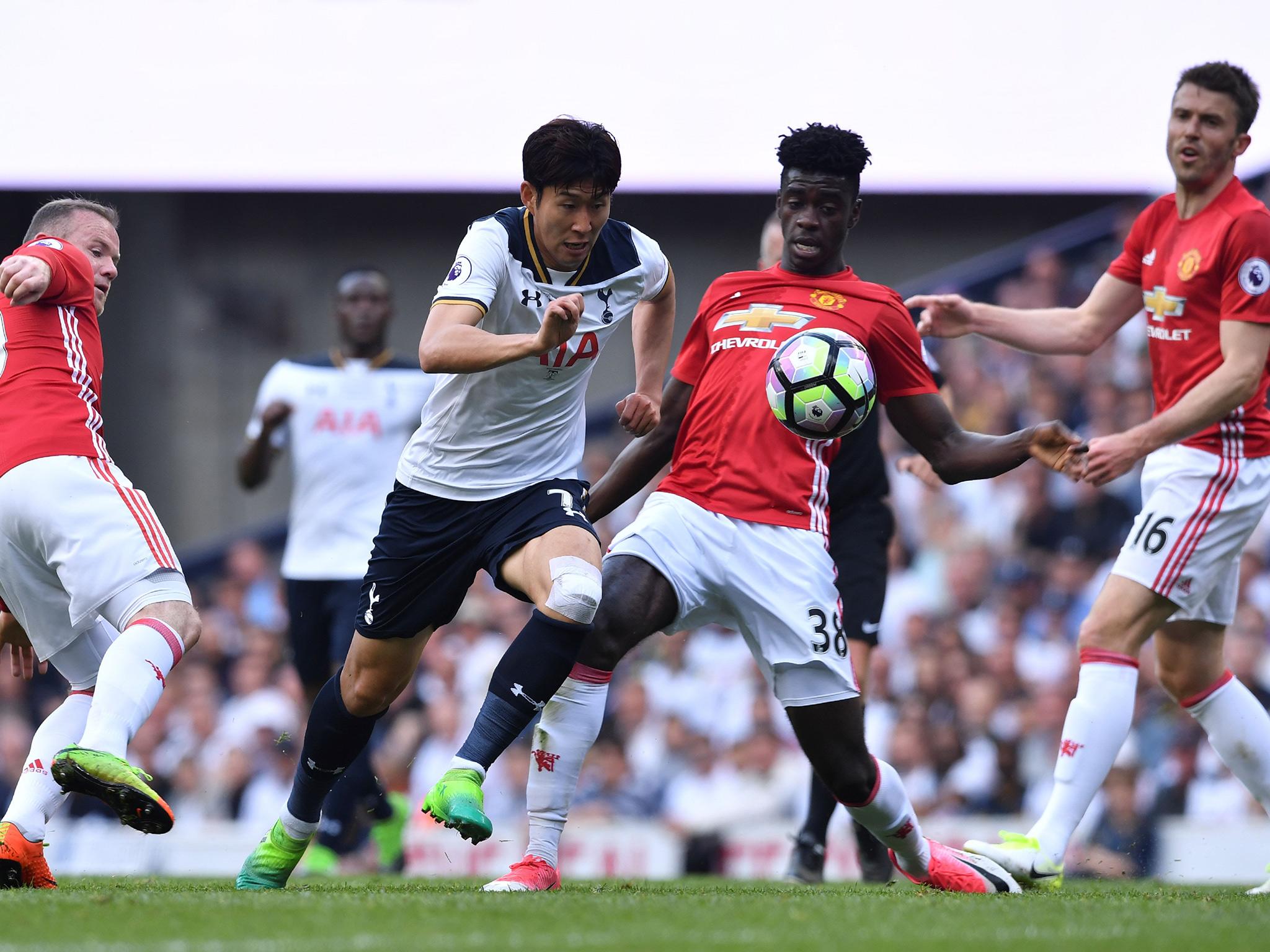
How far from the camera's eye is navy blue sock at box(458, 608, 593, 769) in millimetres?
4551

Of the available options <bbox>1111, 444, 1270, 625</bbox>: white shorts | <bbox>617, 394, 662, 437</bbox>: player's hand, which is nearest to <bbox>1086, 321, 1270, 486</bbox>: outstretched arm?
<bbox>1111, 444, 1270, 625</bbox>: white shorts

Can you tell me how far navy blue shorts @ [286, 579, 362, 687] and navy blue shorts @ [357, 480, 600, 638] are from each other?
2.60 m

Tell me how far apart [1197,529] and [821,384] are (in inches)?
58.6

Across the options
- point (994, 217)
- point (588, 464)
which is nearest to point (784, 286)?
point (588, 464)

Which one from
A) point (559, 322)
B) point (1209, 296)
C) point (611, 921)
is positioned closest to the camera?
point (611, 921)

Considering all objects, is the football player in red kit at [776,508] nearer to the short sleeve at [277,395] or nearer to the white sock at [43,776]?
the white sock at [43,776]

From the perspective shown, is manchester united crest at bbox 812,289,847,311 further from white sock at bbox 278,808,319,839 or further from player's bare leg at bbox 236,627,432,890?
white sock at bbox 278,808,319,839

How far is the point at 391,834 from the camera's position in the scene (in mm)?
7316

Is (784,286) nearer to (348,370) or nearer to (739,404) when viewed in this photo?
(739,404)

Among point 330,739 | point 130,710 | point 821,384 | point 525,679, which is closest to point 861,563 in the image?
point 821,384

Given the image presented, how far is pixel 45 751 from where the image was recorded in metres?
5.00

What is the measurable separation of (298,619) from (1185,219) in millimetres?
4577

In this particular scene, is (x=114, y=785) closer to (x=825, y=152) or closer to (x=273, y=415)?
(x=825, y=152)

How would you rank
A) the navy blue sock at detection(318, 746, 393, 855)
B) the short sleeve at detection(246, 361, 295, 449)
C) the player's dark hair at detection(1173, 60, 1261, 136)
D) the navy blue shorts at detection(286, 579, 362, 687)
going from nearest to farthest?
the player's dark hair at detection(1173, 60, 1261, 136), the navy blue sock at detection(318, 746, 393, 855), the navy blue shorts at detection(286, 579, 362, 687), the short sleeve at detection(246, 361, 295, 449)
